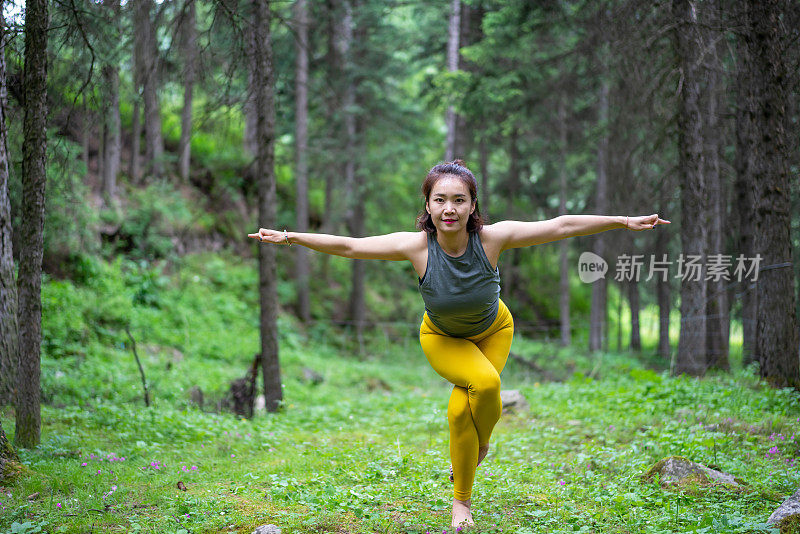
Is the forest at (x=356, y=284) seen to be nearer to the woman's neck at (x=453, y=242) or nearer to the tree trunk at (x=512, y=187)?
the tree trunk at (x=512, y=187)

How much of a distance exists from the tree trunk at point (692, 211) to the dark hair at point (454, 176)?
6720mm

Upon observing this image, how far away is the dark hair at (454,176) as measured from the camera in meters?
3.93

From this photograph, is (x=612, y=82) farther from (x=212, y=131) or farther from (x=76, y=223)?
(x=76, y=223)

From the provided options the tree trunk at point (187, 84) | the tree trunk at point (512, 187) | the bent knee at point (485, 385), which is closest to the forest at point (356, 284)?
the tree trunk at point (187, 84)

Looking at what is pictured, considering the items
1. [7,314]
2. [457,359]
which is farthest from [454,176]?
[7,314]

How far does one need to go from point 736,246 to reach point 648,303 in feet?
27.7

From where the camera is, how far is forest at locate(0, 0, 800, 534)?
4605 millimetres

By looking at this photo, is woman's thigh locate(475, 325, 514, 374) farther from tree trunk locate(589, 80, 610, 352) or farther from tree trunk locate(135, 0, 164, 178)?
tree trunk locate(589, 80, 610, 352)

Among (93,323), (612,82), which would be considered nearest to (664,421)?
(612,82)

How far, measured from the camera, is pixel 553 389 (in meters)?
9.47

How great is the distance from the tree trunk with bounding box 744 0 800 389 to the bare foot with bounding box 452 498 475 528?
539cm

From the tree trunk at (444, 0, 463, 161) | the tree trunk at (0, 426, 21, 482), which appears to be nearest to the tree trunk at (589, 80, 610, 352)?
the tree trunk at (444, 0, 463, 161)

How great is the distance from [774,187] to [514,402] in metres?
4.15

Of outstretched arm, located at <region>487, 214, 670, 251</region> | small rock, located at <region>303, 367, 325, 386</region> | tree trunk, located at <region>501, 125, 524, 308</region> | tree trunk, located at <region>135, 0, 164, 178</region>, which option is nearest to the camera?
outstretched arm, located at <region>487, 214, 670, 251</region>
